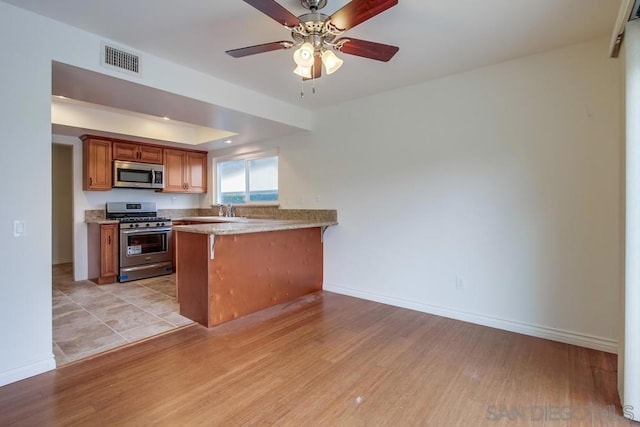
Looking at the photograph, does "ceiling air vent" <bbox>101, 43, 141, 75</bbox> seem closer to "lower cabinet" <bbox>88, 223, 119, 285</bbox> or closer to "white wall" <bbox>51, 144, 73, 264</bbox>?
"lower cabinet" <bbox>88, 223, 119, 285</bbox>

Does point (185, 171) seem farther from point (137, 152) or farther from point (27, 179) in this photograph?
point (27, 179)

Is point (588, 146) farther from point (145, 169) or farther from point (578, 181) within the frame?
point (145, 169)

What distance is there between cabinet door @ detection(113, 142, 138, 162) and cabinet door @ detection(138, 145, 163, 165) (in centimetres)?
8

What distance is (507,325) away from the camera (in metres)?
2.92

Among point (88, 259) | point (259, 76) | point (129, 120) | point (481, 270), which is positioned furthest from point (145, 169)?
point (481, 270)

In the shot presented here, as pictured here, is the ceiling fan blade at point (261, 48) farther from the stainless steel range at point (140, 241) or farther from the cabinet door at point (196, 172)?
the cabinet door at point (196, 172)

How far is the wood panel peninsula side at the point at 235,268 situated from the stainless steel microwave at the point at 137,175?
2.40 metres

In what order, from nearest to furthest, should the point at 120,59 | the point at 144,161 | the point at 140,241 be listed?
the point at 120,59 < the point at 140,241 < the point at 144,161

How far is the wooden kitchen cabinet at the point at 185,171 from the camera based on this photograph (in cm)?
565

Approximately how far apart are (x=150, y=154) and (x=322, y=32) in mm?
4496

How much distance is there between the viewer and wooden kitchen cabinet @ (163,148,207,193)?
18.5 ft

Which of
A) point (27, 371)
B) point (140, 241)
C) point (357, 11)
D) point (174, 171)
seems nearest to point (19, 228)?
point (27, 371)

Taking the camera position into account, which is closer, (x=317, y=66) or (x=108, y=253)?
(x=317, y=66)

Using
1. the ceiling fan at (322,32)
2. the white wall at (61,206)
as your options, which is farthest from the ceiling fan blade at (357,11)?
the white wall at (61,206)
